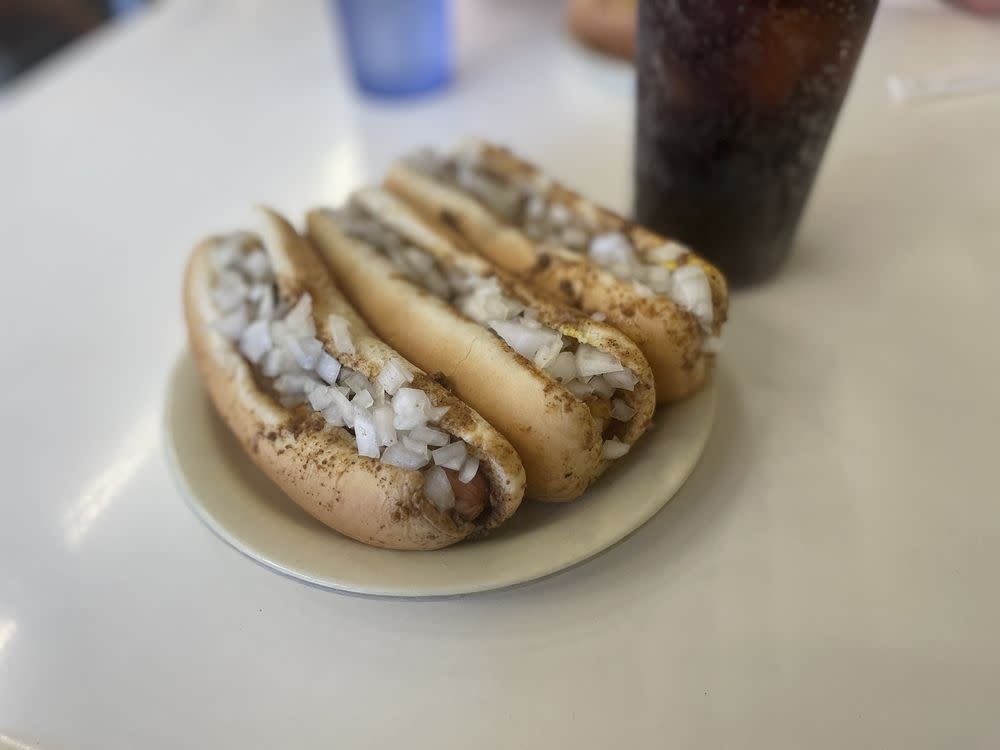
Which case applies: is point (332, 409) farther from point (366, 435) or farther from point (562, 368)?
point (562, 368)

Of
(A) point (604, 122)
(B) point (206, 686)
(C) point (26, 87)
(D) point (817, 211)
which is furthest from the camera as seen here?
(C) point (26, 87)

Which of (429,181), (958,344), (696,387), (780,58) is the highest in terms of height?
(780,58)

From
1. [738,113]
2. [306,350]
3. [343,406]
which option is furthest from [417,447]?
[738,113]

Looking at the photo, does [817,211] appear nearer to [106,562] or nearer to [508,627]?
[508,627]

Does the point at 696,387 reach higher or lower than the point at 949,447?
higher

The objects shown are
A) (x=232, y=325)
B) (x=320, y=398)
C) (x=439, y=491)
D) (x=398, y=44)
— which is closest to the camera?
(x=439, y=491)

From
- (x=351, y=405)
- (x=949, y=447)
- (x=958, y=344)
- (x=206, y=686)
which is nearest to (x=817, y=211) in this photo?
(x=958, y=344)

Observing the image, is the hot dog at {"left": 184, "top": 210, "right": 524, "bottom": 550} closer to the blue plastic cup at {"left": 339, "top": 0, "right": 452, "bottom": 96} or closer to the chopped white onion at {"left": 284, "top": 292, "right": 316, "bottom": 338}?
the chopped white onion at {"left": 284, "top": 292, "right": 316, "bottom": 338}

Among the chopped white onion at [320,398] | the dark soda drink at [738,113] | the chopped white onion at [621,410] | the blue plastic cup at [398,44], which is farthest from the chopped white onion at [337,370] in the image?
the blue plastic cup at [398,44]
